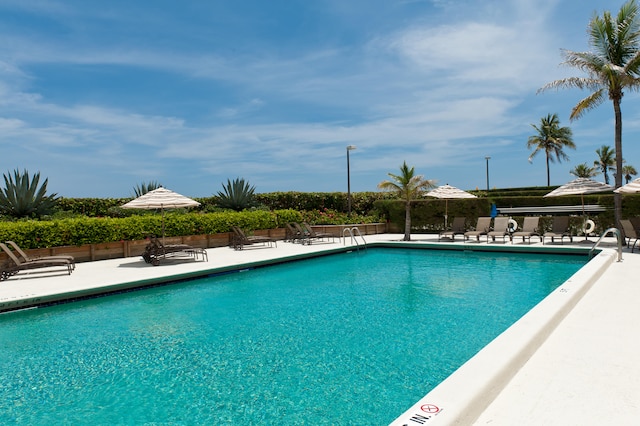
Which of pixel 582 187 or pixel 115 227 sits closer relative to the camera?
pixel 115 227

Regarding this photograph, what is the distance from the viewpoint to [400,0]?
11742 millimetres

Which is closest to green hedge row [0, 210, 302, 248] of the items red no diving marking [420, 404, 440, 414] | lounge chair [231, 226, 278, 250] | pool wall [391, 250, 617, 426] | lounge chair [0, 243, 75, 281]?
lounge chair [231, 226, 278, 250]

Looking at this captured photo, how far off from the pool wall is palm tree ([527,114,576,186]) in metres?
52.3

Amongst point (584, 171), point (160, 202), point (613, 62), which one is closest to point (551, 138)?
point (584, 171)

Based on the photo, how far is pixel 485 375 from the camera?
3.56 metres

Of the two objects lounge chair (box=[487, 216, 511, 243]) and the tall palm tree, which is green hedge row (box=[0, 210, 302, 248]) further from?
the tall palm tree

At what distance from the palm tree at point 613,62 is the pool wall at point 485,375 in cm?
1360

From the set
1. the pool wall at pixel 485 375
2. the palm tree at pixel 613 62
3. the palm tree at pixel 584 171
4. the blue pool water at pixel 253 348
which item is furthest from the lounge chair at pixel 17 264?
the palm tree at pixel 584 171

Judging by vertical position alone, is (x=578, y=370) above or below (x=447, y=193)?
below

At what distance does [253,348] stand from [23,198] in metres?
13.0

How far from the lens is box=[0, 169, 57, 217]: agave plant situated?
14023 millimetres

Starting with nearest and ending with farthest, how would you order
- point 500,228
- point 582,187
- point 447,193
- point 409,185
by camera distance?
point 582,187 < point 500,228 < point 447,193 < point 409,185

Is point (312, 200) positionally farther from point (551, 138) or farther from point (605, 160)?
point (605, 160)

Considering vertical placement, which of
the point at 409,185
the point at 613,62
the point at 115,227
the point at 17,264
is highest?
the point at 613,62
